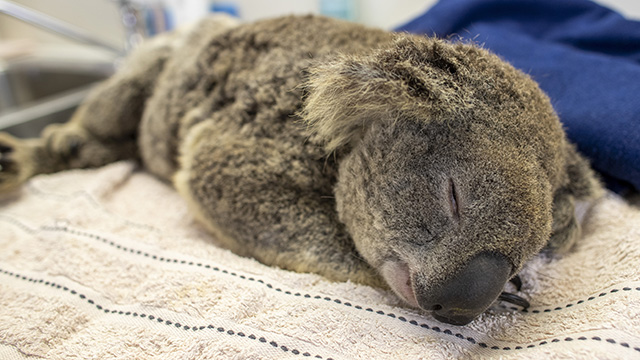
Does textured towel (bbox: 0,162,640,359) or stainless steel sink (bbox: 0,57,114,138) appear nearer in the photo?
textured towel (bbox: 0,162,640,359)

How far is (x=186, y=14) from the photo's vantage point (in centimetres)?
329

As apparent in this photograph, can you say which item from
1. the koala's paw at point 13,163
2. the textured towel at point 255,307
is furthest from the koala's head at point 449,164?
the koala's paw at point 13,163

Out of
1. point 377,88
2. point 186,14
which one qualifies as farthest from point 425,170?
point 186,14

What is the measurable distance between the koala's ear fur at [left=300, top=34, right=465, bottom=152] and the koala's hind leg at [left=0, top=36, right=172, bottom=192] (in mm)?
1308

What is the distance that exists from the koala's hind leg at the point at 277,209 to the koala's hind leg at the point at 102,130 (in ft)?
2.98

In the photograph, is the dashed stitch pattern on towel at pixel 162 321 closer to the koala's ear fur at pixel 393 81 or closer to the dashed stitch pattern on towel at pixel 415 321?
the dashed stitch pattern on towel at pixel 415 321

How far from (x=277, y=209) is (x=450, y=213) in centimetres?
53

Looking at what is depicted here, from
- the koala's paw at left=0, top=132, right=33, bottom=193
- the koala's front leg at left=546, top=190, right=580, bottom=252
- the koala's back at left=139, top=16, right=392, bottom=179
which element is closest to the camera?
the koala's front leg at left=546, top=190, right=580, bottom=252

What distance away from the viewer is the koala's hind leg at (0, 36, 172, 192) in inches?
80.1

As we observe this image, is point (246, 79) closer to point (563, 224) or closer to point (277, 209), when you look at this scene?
point (277, 209)

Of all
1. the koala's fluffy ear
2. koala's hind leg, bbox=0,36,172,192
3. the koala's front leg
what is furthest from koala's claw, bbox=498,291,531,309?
koala's hind leg, bbox=0,36,172,192

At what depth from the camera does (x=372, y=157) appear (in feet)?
3.51

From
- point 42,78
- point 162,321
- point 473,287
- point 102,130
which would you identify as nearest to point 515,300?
point 473,287

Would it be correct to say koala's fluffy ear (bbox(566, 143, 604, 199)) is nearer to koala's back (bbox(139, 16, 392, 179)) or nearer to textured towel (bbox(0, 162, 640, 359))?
textured towel (bbox(0, 162, 640, 359))
